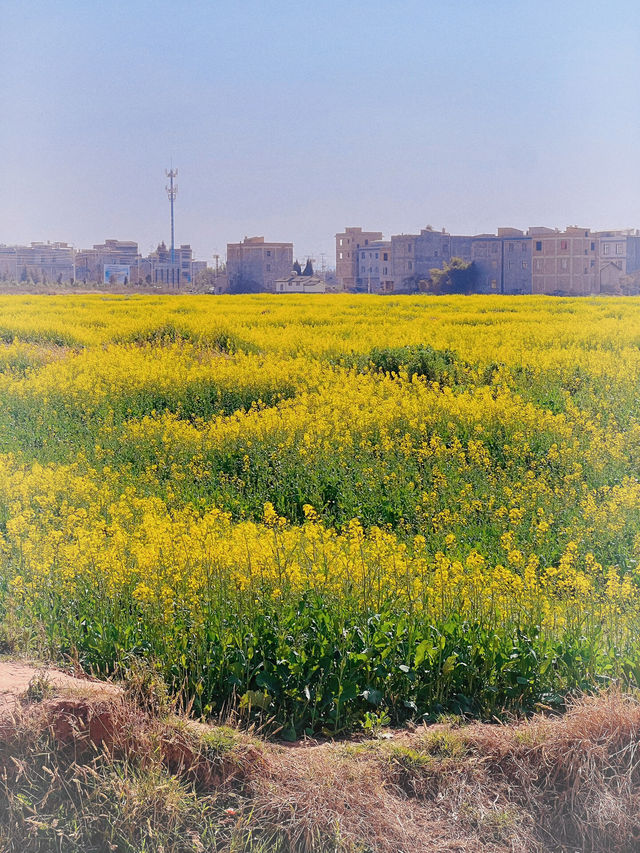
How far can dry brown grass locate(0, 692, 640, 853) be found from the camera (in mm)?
3158

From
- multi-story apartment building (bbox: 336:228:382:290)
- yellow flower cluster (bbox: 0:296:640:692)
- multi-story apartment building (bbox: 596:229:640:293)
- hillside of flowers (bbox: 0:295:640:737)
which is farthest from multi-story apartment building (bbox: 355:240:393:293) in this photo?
hillside of flowers (bbox: 0:295:640:737)

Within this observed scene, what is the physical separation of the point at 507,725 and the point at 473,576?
3.53 feet

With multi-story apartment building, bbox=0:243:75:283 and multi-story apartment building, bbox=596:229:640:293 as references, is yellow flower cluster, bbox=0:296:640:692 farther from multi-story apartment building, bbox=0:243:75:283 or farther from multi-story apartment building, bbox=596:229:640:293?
multi-story apartment building, bbox=596:229:640:293

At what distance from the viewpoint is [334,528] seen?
217 inches

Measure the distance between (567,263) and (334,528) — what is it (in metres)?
54.5

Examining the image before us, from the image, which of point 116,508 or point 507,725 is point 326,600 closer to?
point 507,725

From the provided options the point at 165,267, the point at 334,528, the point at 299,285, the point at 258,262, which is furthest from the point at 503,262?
the point at 334,528

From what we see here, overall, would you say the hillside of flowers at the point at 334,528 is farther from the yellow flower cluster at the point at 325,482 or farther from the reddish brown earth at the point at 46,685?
the reddish brown earth at the point at 46,685

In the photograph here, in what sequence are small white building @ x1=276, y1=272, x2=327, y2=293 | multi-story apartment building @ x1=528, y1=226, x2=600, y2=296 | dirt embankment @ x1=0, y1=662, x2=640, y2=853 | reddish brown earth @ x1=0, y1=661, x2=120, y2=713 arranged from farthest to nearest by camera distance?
small white building @ x1=276, y1=272, x2=327, y2=293 → multi-story apartment building @ x1=528, y1=226, x2=600, y2=296 → reddish brown earth @ x1=0, y1=661, x2=120, y2=713 → dirt embankment @ x1=0, y1=662, x2=640, y2=853

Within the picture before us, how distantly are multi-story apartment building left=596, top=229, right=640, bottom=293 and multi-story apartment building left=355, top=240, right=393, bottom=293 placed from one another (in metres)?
17.2

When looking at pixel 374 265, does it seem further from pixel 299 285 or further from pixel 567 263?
pixel 567 263

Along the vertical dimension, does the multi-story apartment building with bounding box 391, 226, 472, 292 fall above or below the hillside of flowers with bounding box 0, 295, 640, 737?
above

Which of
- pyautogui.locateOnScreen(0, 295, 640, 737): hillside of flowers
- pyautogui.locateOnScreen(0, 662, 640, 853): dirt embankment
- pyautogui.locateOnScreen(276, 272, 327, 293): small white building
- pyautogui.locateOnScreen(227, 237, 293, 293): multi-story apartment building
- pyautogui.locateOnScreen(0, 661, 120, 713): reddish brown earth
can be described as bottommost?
pyautogui.locateOnScreen(0, 662, 640, 853): dirt embankment

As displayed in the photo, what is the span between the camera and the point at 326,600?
4316 millimetres
